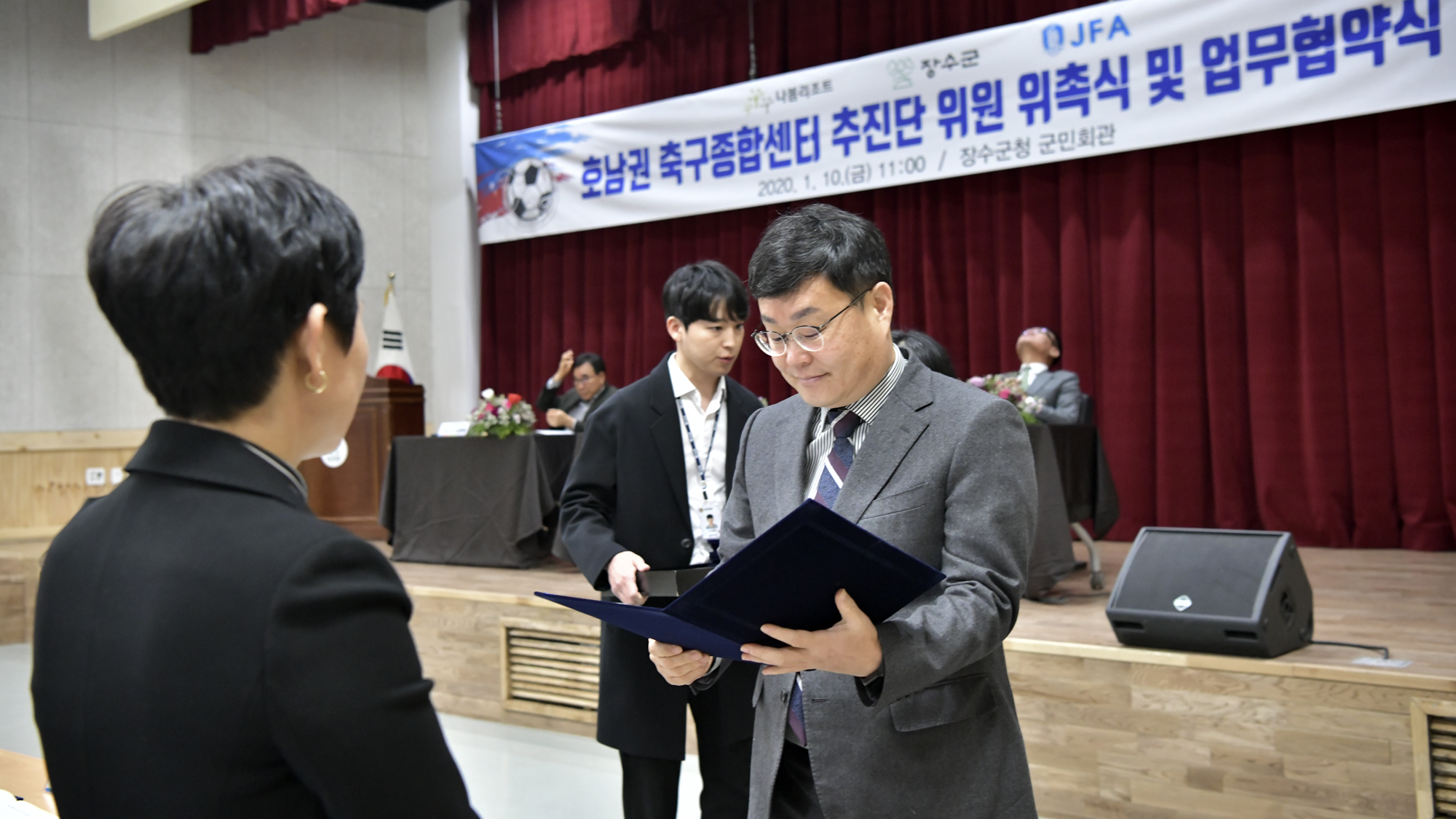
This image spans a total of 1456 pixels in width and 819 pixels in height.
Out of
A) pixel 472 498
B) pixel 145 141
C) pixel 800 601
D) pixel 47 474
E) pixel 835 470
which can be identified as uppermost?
pixel 145 141

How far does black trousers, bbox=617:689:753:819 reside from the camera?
86.7 inches

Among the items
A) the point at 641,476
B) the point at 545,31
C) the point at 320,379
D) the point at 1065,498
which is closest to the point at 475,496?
the point at 1065,498

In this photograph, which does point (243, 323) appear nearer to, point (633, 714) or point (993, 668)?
point (993, 668)

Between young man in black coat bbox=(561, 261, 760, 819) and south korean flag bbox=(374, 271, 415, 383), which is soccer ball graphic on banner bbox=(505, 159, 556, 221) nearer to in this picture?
south korean flag bbox=(374, 271, 415, 383)

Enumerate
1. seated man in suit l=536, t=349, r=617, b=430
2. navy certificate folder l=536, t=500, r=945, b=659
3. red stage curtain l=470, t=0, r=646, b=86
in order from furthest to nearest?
red stage curtain l=470, t=0, r=646, b=86, seated man in suit l=536, t=349, r=617, b=430, navy certificate folder l=536, t=500, r=945, b=659

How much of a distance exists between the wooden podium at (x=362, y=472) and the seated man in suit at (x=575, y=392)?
1.04m

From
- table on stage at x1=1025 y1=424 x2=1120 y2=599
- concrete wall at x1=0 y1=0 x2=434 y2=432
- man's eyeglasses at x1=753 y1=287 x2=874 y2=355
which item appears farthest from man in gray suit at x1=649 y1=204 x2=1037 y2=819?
concrete wall at x1=0 y1=0 x2=434 y2=432

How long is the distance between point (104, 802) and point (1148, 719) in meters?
2.66

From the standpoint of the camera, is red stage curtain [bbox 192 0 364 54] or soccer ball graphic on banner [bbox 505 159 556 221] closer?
red stage curtain [bbox 192 0 364 54]

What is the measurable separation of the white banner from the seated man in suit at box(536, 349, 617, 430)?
106 cm

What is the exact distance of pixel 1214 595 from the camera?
111 inches

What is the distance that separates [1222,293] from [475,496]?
402 centimetres

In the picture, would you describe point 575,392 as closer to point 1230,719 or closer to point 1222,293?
point 1222,293

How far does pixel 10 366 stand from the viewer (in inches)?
288
